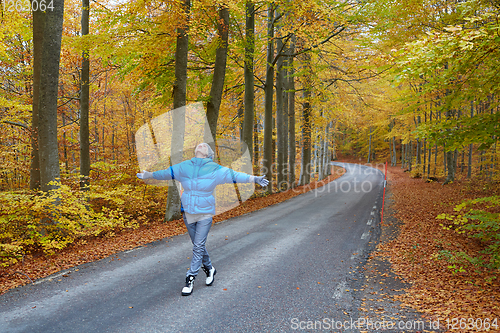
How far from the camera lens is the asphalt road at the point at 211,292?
3412 millimetres

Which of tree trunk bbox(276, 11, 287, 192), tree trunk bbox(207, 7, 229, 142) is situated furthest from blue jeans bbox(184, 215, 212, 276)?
tree trunk bbox(276, 11, 287, 192)

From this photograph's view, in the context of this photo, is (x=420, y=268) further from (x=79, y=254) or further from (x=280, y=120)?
(x=280, y=120)

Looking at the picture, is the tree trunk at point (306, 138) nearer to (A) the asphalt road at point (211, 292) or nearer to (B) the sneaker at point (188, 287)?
(A) the asphalt road at point (211, 292)

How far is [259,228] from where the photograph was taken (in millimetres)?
8648

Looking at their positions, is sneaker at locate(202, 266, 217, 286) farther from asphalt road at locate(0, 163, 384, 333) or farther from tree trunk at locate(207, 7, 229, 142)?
tree trunk at locate(207, 7, 229, 142)

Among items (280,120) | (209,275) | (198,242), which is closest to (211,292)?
(209,275)

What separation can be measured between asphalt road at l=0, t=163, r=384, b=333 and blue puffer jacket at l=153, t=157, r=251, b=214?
137 centimetres

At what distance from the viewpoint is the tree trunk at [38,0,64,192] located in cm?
646

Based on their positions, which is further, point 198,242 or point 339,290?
point 339,290

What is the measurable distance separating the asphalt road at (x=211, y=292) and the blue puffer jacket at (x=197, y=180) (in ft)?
4.50

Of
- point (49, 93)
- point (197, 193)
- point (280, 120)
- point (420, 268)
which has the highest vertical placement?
point (280, 120)

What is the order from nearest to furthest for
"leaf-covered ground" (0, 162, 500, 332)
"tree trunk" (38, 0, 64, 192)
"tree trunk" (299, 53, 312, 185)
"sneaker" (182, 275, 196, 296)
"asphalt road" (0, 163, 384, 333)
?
1. "asphalt road" (0, 163, 384, 333)
2. "leaf-covered ground" (0, 162, 500, 332)
3. "sneaker" (182, 275, 196, 296)
4. "tree trunk" (38, 0, 64, 192)
5. "tree trunk" (299, 53, 312, 185)

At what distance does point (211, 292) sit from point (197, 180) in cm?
180

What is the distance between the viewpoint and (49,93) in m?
6.62
